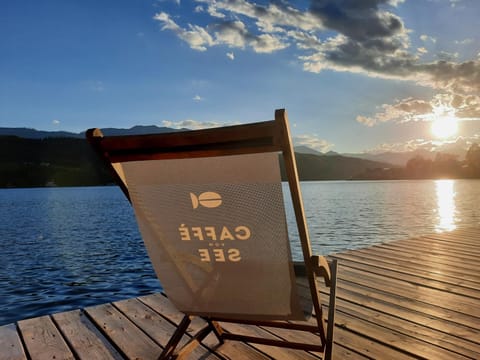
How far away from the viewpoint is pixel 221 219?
69.7 inches

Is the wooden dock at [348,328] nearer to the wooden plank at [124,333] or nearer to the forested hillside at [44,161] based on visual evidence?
the wooden plank at [124,333]

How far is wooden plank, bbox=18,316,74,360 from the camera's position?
2334mm

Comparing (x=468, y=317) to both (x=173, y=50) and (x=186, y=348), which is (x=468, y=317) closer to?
(x=186, y=348)

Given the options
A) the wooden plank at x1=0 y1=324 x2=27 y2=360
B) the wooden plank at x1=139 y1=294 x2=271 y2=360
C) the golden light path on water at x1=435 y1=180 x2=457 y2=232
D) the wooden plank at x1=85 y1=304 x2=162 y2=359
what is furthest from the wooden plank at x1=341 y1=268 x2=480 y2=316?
the golden light path on water at x1=435 y1=180 x2=457 y2=232

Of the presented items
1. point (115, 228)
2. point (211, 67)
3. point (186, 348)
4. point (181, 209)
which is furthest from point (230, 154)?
point (115, 228)

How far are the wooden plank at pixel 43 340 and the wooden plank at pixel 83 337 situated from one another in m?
0.04

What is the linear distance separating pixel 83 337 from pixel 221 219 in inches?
57.7

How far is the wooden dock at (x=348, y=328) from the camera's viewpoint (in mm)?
2361

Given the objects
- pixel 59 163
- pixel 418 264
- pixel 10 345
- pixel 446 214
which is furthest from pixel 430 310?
pixel 59 163

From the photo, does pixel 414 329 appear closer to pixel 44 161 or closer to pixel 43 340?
pixel 43 340

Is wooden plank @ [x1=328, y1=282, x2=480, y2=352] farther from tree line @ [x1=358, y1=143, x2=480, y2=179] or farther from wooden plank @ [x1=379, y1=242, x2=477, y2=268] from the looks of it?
tree line @ [x1=358, y1=143, x2=480, y2=179]

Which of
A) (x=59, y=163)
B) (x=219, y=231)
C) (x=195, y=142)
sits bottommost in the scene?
(x=219, y=231)

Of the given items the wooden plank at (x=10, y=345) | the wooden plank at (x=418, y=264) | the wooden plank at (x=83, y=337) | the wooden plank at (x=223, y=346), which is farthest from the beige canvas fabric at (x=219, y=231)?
the wooden plank at (x=418, y=264)

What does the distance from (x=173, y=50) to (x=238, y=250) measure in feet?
52.7
